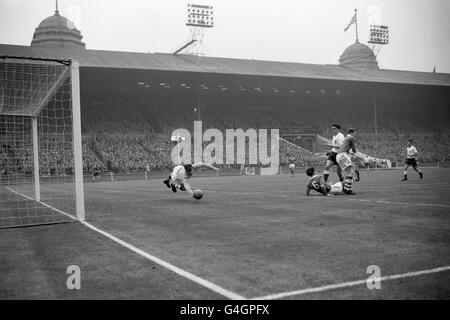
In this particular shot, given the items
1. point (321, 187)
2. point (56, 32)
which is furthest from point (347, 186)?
point (56, 32)

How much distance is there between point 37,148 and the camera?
16.0 meters

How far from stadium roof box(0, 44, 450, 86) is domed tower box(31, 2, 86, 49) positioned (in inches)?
1521

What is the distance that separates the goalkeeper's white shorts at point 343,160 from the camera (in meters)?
14.2

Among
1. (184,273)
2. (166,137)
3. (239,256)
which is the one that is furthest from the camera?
(166,137)

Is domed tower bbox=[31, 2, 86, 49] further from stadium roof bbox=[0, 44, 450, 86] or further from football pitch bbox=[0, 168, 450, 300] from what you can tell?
football pitch bbox=[0, 168, 450, 300]

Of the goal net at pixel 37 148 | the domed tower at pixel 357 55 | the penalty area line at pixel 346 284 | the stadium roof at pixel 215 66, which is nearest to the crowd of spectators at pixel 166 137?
the goal net at pixel 37 148

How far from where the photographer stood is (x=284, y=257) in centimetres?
531

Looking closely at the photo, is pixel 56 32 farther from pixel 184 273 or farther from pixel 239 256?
pixel 184 273

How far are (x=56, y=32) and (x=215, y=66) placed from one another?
48.4 meters

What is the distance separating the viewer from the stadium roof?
45.3m

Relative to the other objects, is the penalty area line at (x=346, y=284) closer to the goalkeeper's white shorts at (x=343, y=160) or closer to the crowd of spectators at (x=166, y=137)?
the goalkeeper's white shorts at (x=343, y=160)

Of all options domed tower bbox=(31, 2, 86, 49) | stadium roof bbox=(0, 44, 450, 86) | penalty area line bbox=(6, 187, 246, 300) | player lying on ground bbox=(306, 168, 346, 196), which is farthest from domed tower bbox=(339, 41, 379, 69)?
penalty area line bbox=(6, 187, 246, 300)
